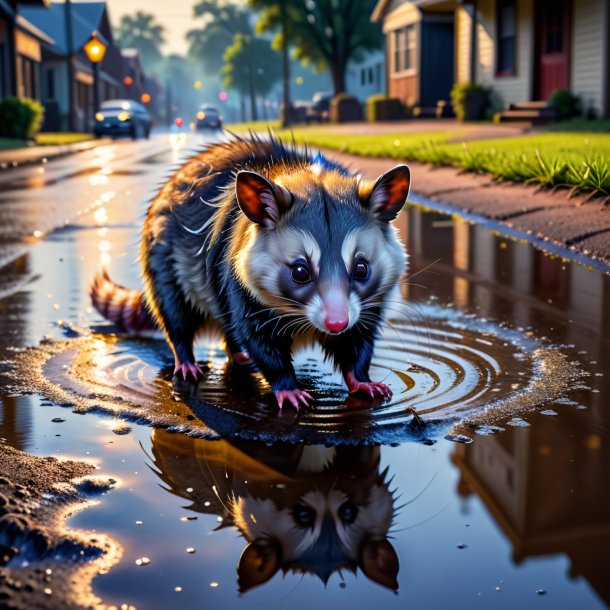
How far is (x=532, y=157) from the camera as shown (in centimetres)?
1334

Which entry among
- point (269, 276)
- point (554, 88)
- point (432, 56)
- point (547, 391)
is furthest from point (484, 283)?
point (432, 56)

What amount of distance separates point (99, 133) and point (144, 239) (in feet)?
150

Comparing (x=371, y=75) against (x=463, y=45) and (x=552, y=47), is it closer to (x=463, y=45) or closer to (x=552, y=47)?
(x=463, y=45)

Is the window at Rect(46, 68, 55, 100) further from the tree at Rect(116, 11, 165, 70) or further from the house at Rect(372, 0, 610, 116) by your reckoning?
the tree at Rect(116, 11, 165, 70)

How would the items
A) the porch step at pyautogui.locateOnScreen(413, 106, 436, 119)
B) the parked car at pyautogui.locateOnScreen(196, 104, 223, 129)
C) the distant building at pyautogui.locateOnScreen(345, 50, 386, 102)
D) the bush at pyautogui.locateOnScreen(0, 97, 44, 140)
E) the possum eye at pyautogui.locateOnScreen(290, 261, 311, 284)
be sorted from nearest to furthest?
1. the possum eye at pyautogui.locateOnScreen(290, 261, 311, 284)
2. the porch step at pyautogui.locateOnScreen(413, 106, 436, 119)
3. the bush at pyautogui.locateOnScreen(0, 97, 44, 140)
4. the distant building at pyautogui.locateOnScreen(345, 50, 386, 102)
5. the parked car at pyautogui.locateOnScreen(196, 104, 223, 129)

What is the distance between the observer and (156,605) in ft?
8.68

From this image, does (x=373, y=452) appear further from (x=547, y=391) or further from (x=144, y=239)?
(x=144, y=239)

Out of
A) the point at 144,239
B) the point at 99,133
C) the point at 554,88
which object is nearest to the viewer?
the point at 144,239

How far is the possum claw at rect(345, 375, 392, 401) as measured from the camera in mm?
4598

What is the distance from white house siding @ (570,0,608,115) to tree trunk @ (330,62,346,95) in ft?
105

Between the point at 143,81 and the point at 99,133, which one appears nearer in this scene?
the point at 99,133

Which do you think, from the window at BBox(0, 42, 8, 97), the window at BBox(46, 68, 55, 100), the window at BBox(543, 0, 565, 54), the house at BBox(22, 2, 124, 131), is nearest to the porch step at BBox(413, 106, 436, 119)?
the window at BBox(543, 0, 565, 54)

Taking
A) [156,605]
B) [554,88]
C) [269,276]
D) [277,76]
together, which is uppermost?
[277,76]

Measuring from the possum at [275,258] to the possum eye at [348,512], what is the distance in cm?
81
